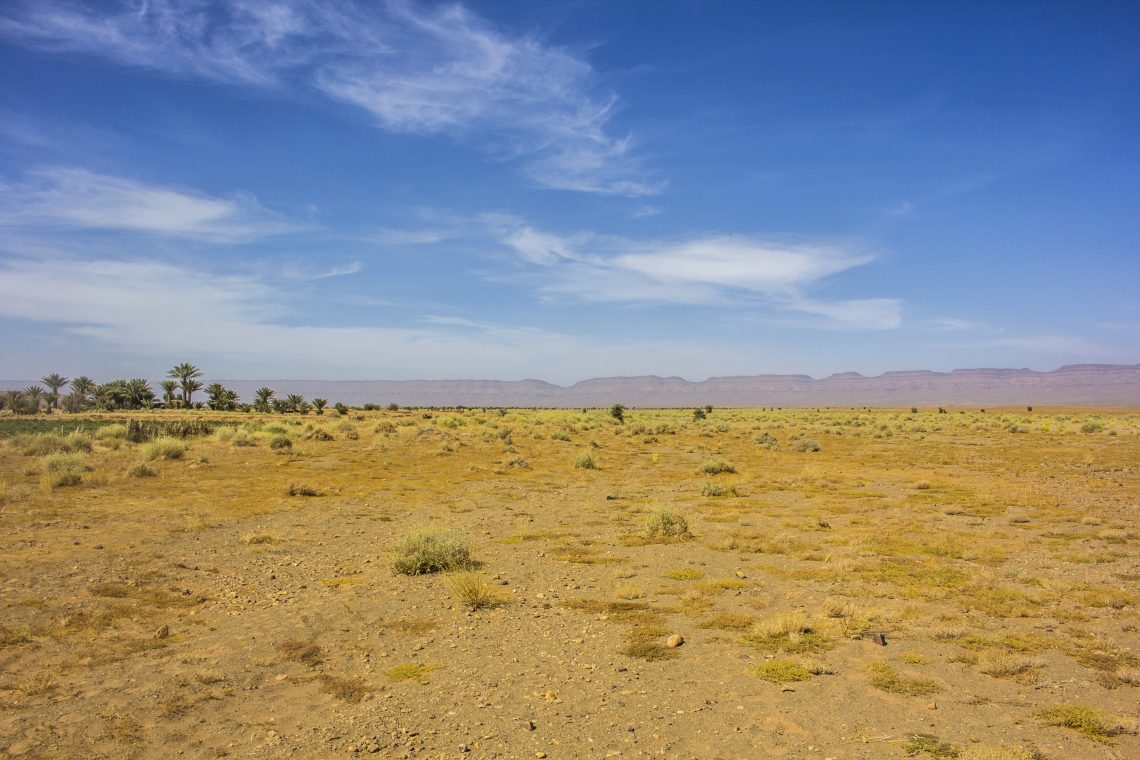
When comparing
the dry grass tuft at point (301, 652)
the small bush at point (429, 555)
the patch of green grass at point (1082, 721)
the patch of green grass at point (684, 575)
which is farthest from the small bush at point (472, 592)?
the patch of green grass at point (1082, 721)

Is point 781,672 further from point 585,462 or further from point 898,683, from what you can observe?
point 585,462

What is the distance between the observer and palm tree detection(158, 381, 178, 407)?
7650 cm

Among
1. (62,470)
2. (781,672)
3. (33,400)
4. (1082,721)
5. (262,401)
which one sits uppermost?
(33,400)

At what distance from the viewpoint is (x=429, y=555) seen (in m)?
11.3

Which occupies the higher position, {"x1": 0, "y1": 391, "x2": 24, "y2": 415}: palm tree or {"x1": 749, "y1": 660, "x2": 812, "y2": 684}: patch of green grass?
{"x1": 0, "y1": 391, "x2": 24, "y2": 415}: palm tree

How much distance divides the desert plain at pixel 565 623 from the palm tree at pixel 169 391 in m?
64.7

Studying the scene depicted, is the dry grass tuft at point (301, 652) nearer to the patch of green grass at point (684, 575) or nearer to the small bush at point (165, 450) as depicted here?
the patch of green grass at point (684, 575)

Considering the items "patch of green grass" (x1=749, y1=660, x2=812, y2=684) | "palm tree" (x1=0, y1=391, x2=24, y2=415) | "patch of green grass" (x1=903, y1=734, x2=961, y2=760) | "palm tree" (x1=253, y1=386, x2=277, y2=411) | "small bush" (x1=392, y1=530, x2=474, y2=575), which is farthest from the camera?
"palm tree" (x1=253, y1=386, x2=277, y2=411)

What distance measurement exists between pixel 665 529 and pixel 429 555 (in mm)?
5504

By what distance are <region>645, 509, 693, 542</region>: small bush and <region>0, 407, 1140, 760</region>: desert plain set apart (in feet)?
0.26

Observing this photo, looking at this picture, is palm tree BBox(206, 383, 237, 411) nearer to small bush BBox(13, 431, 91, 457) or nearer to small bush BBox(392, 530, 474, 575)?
small bush BBox(13, 431, 91, 457)

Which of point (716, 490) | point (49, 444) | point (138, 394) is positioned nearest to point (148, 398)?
point (138, 394)

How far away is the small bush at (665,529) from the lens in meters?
13.8

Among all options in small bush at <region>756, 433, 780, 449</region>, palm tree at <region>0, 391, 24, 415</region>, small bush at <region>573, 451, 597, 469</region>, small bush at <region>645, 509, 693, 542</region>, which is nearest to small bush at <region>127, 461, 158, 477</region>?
small bush at <region>573, 451, 597, 469</region>
